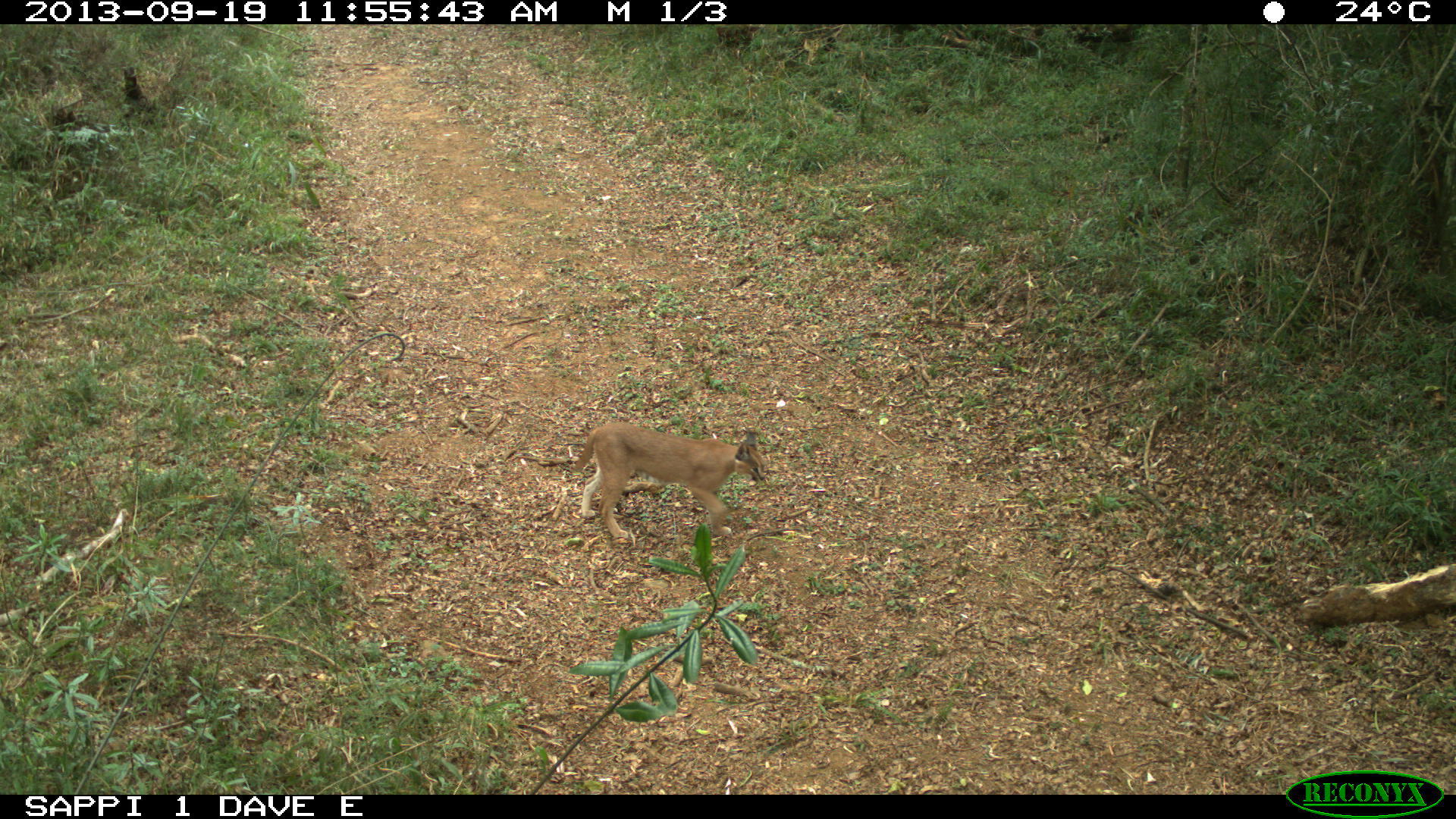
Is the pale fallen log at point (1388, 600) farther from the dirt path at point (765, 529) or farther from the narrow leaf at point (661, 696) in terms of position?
the narrow leaf at point (661, 696)

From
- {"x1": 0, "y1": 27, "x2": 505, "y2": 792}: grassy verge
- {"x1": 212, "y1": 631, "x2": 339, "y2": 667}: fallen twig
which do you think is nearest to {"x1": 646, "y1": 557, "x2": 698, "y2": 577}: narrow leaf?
{"x1": 0, "y1": 27, "x2": 505, "y2": 792}: grassy verge

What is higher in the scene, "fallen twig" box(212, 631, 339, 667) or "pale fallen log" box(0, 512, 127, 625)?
"pale fallen log" box(0, 512, 127, 625)

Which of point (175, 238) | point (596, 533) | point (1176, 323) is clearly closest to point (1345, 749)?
point (1176, 323)

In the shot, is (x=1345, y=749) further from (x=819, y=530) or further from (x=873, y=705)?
(x=819, y=530)

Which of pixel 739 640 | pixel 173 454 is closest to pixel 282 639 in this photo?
pixel 173 454

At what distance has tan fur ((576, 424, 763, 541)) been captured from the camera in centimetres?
657

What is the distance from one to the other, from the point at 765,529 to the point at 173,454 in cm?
392

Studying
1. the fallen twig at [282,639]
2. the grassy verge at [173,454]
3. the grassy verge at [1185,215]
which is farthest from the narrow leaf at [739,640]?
the grassy verge at [1185,215]

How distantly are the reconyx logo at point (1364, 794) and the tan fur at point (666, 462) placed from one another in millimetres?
3436

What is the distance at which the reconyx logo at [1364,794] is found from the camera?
A: 4.71 meters

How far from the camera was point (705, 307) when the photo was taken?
30.7ft

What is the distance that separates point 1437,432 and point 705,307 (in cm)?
562

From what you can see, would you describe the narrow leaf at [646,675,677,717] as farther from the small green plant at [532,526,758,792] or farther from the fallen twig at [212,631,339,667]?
the fallen twig at [212,631,339,667]
